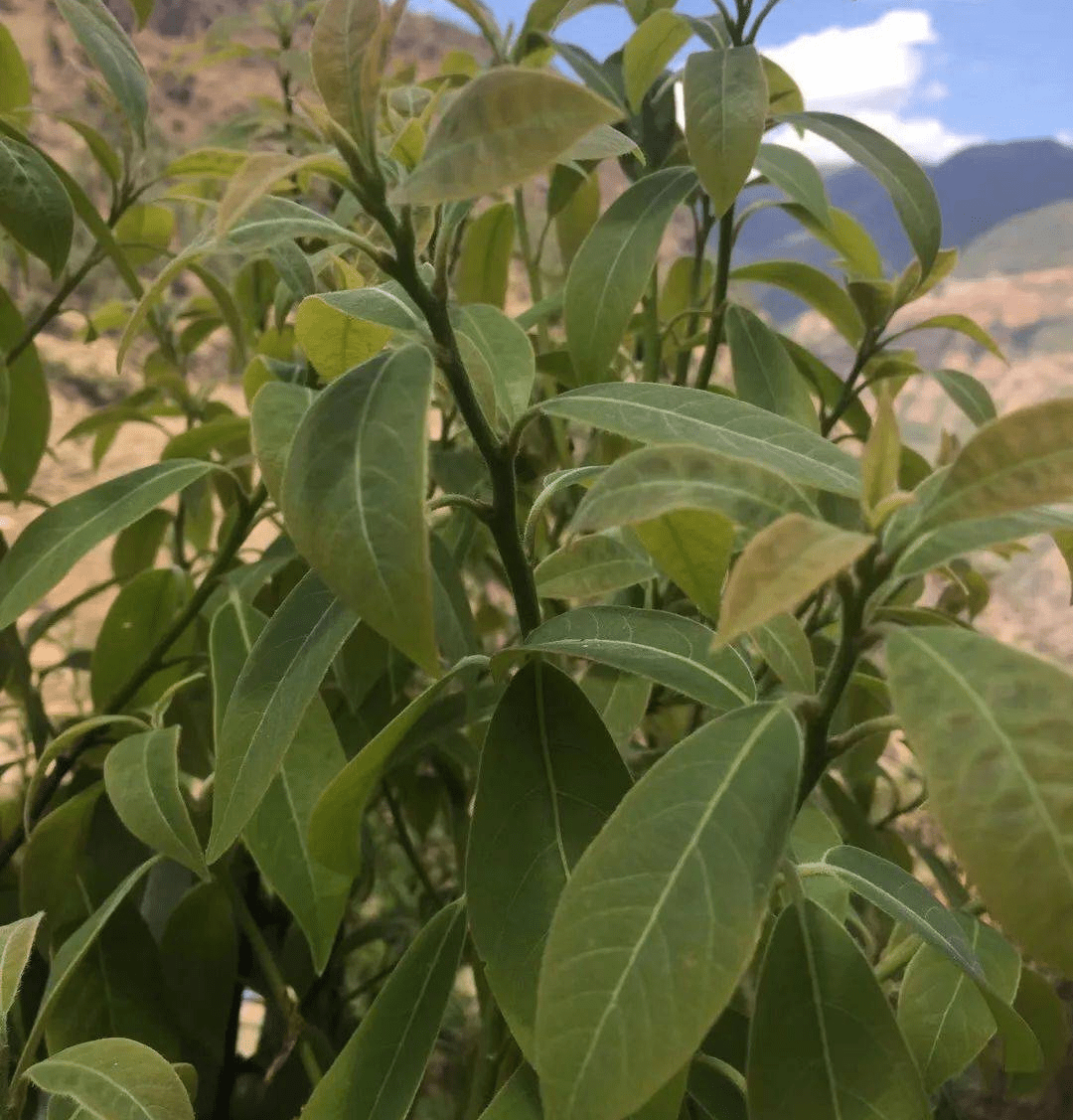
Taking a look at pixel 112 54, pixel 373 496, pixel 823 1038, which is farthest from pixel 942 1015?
pixel 112 54

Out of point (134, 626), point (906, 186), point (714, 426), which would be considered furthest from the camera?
point (134, 626)

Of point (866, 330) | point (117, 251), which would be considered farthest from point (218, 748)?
point (866, 330)

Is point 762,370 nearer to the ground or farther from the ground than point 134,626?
farther from the ground

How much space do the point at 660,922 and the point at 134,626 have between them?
633mm

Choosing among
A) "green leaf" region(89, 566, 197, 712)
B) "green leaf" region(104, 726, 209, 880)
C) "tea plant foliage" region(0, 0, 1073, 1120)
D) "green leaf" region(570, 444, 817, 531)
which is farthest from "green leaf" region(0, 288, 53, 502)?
"green leaf" region(570, 444, 817, 531)

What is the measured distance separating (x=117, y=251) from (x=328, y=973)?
1.99 feet

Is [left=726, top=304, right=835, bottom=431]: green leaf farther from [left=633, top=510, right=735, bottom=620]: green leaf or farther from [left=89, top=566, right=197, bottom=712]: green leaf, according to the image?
[left=89, top=566, right=197, bottom=712]: green leaf

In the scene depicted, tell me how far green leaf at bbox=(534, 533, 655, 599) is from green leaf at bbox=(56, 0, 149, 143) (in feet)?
1.44

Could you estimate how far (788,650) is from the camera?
0.39m

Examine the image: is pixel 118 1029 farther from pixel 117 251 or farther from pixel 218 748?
pixel 117 251

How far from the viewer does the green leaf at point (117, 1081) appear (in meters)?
0.42

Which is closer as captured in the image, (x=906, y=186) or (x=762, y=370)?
(x=906, y=186)

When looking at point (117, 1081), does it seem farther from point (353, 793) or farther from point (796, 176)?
point (796, 176)

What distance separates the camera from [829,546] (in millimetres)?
268
